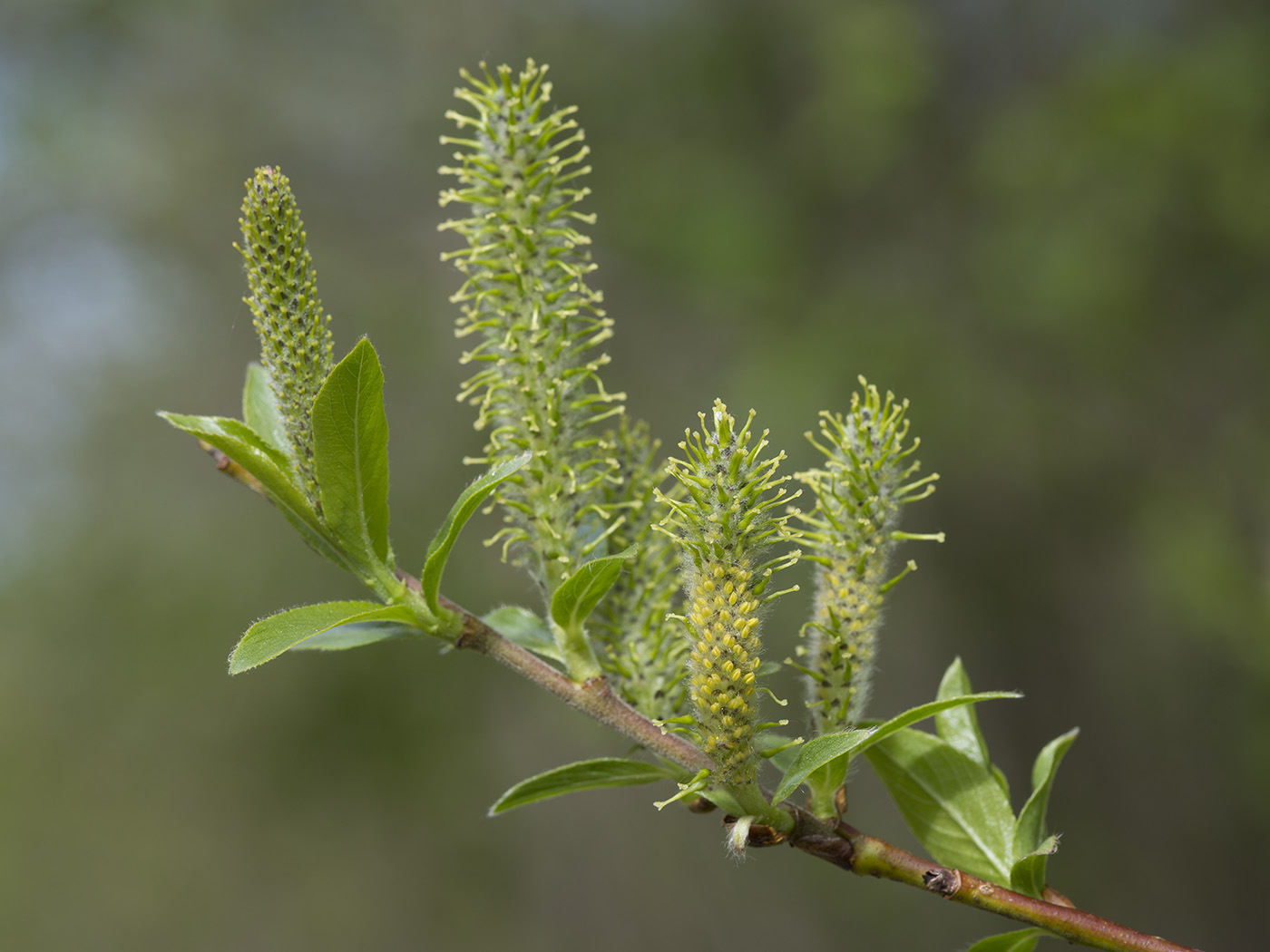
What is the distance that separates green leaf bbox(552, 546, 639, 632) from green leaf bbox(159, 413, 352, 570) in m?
0.22

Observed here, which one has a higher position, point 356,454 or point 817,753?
point 356,454

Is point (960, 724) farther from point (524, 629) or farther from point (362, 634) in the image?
point (362, 634)

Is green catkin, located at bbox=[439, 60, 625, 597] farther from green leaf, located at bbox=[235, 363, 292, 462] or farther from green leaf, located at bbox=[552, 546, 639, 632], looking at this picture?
green leaf, located at bbox=[235, 363, 292, 462]

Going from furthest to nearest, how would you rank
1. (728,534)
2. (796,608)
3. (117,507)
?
(117,507) → (796,608) → (728,534)

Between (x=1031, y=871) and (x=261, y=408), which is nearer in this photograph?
(x=1031, y=871)

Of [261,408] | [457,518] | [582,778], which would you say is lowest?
[582,778]

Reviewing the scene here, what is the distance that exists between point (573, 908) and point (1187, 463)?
201 inches

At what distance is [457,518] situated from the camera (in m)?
0.84

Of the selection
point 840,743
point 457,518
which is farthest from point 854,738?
point 457,518

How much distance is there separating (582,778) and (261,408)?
51 cm

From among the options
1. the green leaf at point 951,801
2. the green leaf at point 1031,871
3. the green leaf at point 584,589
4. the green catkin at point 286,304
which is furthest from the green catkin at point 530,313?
the green leaf at point 1031,871

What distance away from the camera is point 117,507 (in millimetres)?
7598

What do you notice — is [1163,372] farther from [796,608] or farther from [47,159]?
[47,159]

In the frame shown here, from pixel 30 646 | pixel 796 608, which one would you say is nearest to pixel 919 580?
pixel 796 608
